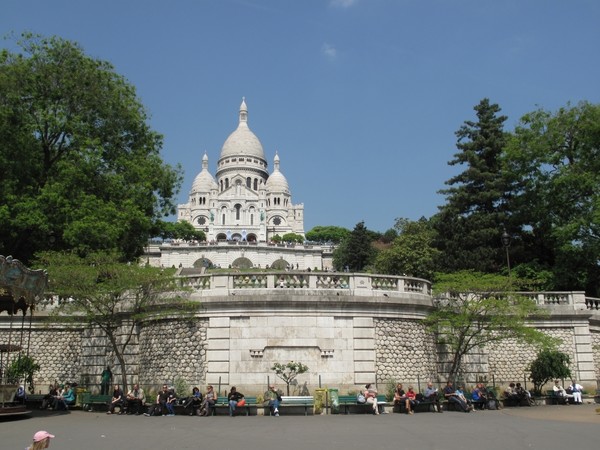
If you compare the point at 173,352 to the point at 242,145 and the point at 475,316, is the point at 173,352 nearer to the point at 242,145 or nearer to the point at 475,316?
the point at 475,316

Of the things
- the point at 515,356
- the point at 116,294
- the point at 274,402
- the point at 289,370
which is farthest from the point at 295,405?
the point at 515,356

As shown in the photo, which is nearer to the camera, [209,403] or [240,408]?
[240,408]

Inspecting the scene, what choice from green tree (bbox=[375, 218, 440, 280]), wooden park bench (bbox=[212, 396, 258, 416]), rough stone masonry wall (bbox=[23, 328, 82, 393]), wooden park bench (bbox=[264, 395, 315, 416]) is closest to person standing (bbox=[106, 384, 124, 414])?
wooden park bench (bbox=[212, 396, 258, 416])

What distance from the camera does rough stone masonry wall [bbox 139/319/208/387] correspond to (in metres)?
22.7

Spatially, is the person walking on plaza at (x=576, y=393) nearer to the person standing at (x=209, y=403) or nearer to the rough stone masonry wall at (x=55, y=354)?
the person standing at (x=209, y=403)

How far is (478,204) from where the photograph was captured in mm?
47844

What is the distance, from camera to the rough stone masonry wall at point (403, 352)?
2323 cm

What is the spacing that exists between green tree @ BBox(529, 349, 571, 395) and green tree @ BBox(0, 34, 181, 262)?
19.3 metres

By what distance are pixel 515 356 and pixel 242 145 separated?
133 meters

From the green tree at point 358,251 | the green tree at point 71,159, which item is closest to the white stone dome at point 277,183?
the green tree at point 358,251

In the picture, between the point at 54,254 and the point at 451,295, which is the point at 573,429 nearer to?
the point at 451,295

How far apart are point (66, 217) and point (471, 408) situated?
64.3 ft

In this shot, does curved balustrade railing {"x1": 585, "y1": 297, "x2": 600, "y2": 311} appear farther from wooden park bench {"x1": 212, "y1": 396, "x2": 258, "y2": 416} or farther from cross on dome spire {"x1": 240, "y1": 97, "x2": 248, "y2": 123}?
cross on dome spire {"x1": 240, "y1": 97, "x2": 248, "y2": 123}

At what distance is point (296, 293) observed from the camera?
22.5m
